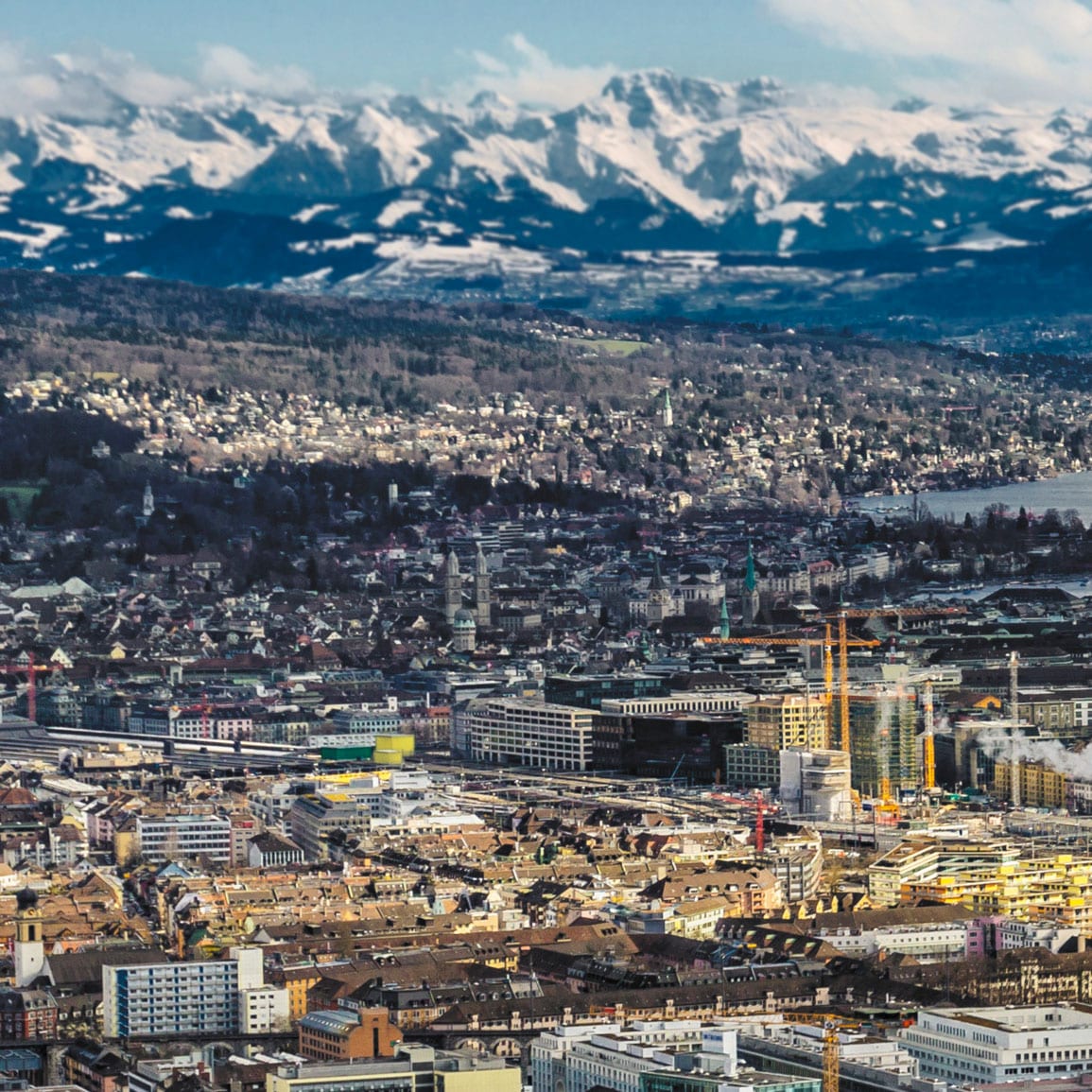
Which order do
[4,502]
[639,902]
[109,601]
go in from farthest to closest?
1. [4,502]
2. [109,601]
3. [639,902]

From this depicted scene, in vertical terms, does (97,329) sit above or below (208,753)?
above

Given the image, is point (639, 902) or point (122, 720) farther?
point (122, 720)

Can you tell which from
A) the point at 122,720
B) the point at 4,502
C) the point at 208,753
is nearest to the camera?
the point at 208,753

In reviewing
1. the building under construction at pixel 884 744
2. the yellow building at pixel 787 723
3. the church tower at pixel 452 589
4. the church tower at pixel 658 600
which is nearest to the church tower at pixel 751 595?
the church tower at pixel 658 600

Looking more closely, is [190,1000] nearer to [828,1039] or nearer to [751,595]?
[828,1039]

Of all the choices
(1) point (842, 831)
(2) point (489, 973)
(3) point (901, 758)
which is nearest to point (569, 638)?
(3) point (901, 758)

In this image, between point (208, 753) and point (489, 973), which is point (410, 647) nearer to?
point (208, 753)

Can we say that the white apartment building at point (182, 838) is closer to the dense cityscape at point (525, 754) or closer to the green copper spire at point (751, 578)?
the dense cityscape at point (525, 754)
